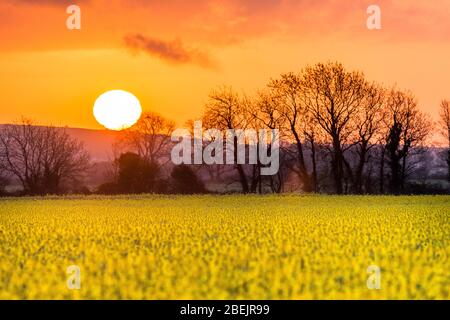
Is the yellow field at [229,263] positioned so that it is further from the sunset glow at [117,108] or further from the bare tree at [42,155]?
the bare tree at [42,155]

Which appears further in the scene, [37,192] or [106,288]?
[37,192]

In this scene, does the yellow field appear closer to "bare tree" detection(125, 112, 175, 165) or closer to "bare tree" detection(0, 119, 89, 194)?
"bare tree" detection(0, 119, 89, 194)

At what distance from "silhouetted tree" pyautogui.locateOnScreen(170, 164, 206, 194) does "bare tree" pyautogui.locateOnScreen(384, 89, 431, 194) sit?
18.2 metres

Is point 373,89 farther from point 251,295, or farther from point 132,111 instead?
point 251,295

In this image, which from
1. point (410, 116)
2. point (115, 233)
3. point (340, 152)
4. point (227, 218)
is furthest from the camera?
point (410, 116)

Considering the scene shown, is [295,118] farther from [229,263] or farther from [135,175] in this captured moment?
[229,263]

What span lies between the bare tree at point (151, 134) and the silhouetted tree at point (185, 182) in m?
22.8

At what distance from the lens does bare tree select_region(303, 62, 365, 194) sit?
55.6 meters

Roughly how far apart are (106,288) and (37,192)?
52379 mm

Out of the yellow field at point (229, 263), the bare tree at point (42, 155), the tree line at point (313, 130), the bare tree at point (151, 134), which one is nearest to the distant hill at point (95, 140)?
the bare tree at point (151, 134)

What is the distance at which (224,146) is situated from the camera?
61.5 meters

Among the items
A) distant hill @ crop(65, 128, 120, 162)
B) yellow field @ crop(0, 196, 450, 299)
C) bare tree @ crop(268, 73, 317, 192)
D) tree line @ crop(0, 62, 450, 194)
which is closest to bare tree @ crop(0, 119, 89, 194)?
tree line @ crop(0, 62, 450, 194)

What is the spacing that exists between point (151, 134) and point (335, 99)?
107 feet

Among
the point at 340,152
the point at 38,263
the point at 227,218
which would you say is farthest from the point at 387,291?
the point at 340,152
